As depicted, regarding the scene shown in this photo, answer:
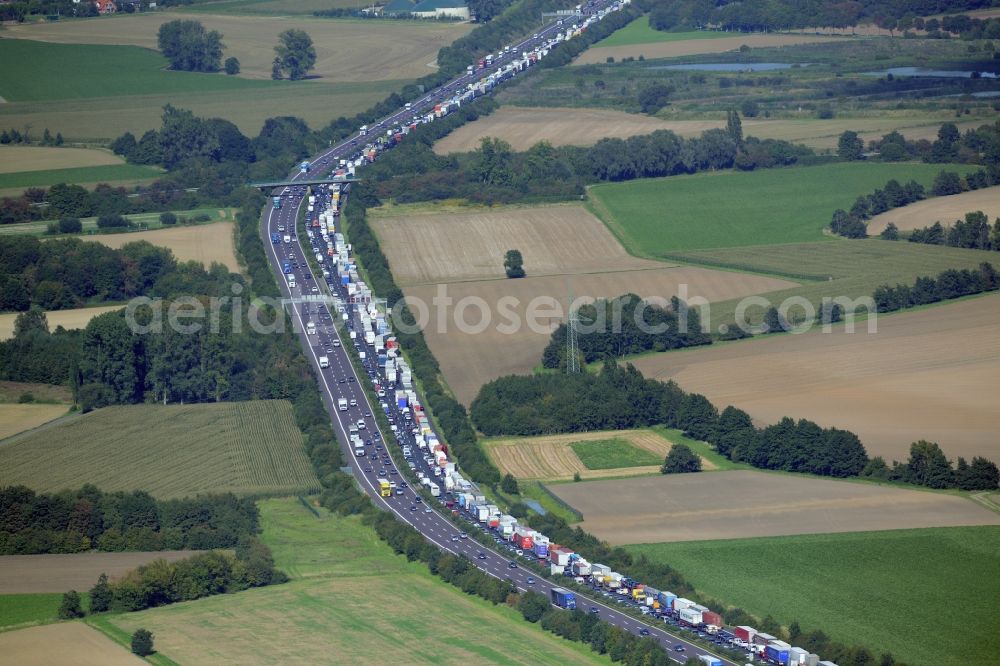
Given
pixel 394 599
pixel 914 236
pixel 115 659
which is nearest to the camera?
pixel 115 659

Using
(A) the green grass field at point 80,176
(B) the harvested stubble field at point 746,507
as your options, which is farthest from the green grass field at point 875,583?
(A) the green grass field at point 80,176

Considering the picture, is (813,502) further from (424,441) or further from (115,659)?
(115,659)

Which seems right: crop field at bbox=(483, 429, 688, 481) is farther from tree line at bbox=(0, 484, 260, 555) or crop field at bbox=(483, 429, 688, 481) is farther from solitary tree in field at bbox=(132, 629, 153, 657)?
solitary tree in field at bbox=(132, 629, 153, 657)

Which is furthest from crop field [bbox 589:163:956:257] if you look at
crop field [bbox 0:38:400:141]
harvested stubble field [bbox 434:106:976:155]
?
crop field [bbox 0:38:400:141]

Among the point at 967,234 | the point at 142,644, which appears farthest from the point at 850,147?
the point at 142,644

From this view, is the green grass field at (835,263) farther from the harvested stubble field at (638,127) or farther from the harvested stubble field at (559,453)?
the harvested stubble field at (638,127)

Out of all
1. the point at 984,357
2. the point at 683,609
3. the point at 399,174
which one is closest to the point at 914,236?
the point at 984,357
